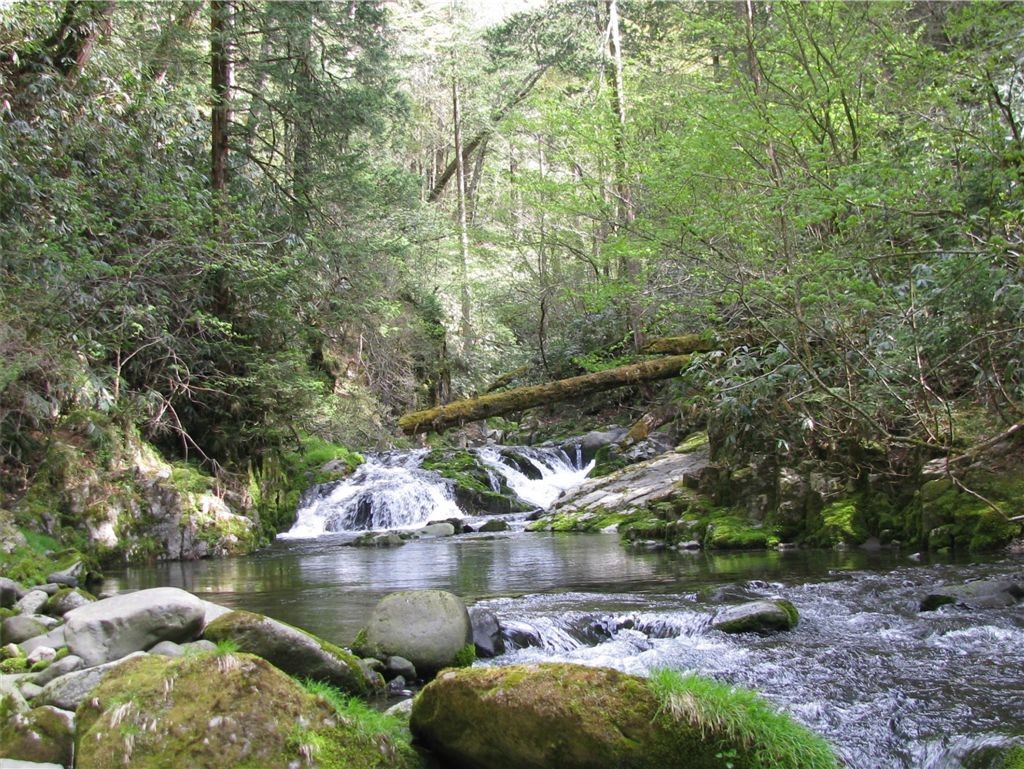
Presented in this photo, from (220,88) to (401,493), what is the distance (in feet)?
27.0

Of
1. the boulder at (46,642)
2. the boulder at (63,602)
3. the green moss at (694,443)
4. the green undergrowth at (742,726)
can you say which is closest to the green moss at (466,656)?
the green undergrowth at (742,726)

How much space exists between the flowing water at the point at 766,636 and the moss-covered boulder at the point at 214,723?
→ 2.30 m

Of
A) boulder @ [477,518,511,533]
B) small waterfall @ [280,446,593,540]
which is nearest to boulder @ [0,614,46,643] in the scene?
small waterfall @ [280,446,593,540]

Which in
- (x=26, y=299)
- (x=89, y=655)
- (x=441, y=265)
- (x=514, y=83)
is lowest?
(x=89, y=655)

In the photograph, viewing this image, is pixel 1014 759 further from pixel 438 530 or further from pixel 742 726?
pixel 438 530

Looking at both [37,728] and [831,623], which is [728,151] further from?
[37,728]

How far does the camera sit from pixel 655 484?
13.8 metres

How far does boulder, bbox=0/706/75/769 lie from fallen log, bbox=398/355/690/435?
1113 centimetres

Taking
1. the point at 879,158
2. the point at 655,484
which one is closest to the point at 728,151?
the point at 879,158

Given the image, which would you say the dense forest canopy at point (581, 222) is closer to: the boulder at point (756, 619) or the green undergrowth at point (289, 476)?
the green undergrowth at point (289, 476)

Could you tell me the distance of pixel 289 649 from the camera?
14.7 ft

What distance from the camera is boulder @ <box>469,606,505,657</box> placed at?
552 cm

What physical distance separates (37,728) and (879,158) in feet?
21.9

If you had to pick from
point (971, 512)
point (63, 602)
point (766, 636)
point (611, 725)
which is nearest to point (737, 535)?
point (971, 512)
